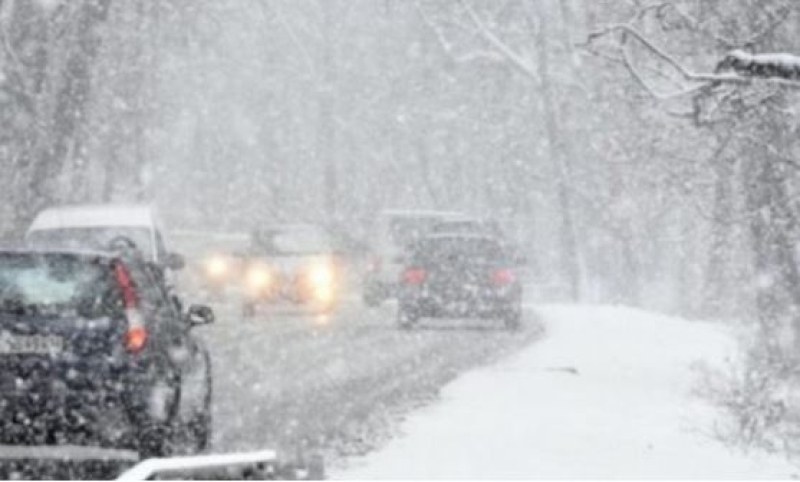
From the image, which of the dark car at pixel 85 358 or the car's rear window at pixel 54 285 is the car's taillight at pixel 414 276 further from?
the car's rear window at pixel 54 285

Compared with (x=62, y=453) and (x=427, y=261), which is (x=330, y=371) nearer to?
(x=427, y=261)

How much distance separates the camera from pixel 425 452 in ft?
43.0

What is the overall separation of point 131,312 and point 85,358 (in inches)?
19.8

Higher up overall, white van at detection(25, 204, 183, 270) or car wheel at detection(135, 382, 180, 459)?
white van at detection(25, 204, 183, 270)

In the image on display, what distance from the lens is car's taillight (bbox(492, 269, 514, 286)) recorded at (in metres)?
28.8

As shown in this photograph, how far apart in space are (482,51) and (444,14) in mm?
1984

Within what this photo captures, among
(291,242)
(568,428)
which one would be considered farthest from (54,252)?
(291,242)

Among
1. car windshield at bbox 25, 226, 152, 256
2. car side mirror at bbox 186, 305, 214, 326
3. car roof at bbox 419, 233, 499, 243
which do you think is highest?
car windshield at bbox 25, 226, 152, 256

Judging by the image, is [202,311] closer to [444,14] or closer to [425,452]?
[425,452]

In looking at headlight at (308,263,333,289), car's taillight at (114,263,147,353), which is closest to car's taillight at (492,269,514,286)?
headlight at (308,263,333,289)

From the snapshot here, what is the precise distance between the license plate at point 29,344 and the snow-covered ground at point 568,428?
90.9 inches

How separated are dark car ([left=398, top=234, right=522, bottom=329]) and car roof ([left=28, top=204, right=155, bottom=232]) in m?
6.77

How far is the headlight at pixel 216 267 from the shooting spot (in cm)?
4334

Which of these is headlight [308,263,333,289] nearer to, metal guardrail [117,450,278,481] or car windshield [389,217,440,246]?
car windshield [389,217,440,246]
